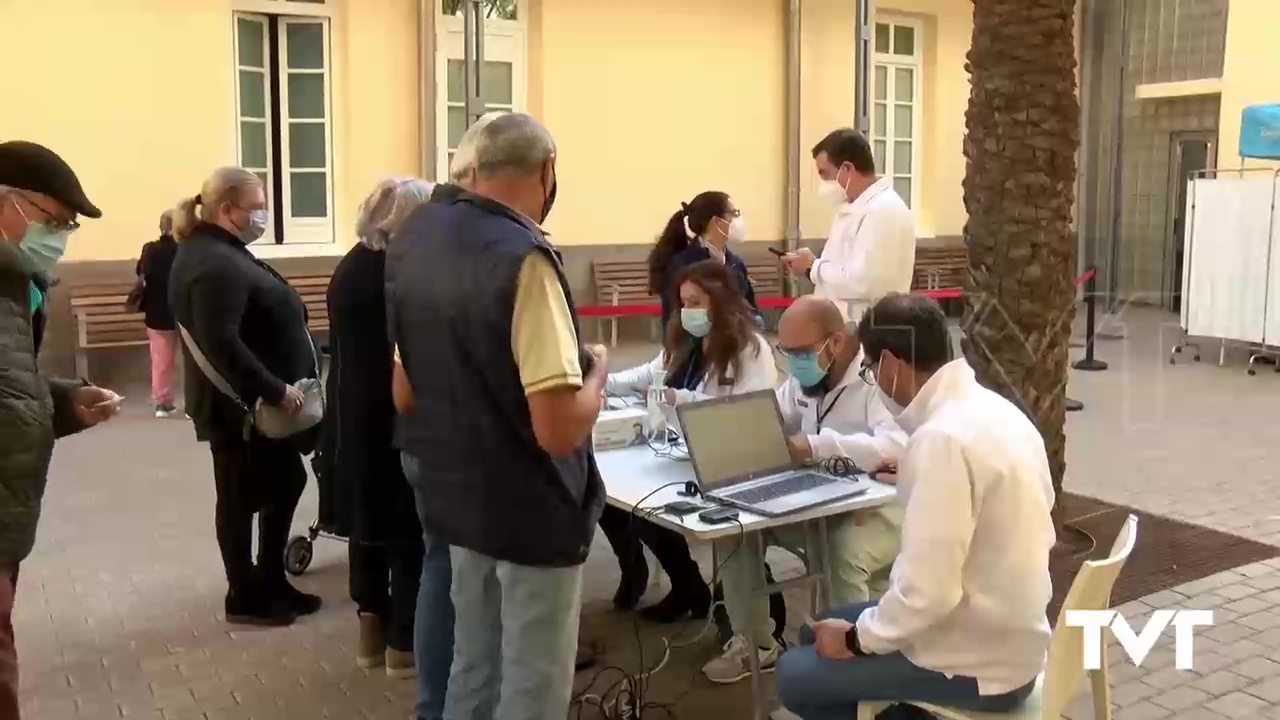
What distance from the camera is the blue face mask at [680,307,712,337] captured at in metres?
4.19

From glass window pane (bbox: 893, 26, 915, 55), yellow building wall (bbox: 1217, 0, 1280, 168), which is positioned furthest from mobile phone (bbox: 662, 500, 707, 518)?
glass window pane (bbox: 893, 26, 915, 55)

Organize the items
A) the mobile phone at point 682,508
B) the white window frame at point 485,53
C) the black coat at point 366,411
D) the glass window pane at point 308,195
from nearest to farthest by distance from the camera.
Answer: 1. the mobile phone at point 682,508
2. the black coat at point 366,411
3. the glass window pane at point 308,195
4. the white window frame at point 485,53

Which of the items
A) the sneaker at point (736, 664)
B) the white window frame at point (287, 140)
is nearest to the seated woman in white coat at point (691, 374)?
the sneaker at point (736, 664)

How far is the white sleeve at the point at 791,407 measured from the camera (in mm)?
3902

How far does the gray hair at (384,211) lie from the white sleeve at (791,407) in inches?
53.0

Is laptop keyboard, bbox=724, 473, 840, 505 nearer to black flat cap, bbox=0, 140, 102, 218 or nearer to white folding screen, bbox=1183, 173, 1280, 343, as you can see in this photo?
black flat cap, bbox=0, 140, 102, 218

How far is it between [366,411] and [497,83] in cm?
858

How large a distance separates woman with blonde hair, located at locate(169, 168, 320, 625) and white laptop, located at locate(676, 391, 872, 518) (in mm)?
1630

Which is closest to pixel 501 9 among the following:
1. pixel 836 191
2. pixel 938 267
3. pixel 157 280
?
pixel 157 280

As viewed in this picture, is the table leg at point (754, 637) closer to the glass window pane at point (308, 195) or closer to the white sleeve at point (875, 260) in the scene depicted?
the white sleeve at point (875, 260)

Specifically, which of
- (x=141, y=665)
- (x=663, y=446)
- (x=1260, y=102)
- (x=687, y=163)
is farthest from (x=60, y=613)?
(x=1260, y=102)

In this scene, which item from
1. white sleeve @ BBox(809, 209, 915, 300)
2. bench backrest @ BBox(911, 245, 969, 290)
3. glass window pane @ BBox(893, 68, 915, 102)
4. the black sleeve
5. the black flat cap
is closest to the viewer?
the black flat cap

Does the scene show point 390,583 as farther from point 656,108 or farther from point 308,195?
point 656,108

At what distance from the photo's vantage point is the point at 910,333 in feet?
8.88
